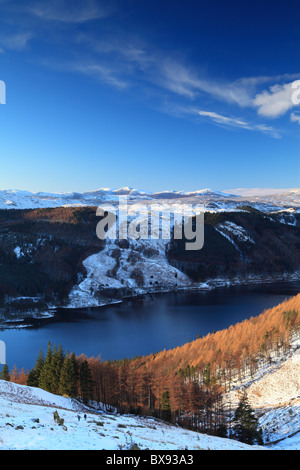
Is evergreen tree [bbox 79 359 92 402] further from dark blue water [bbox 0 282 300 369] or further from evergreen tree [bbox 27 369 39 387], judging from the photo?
dark blue water [bbox 0 282 300 369]

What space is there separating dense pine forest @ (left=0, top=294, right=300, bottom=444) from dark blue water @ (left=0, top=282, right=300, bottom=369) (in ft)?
70.9

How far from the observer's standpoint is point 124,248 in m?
195

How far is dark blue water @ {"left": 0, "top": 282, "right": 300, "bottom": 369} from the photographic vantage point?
7056 centimetres

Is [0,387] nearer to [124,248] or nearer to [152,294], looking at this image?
[152,294]

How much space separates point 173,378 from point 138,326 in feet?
181

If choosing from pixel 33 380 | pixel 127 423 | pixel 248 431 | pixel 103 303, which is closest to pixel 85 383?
pixel 33 380

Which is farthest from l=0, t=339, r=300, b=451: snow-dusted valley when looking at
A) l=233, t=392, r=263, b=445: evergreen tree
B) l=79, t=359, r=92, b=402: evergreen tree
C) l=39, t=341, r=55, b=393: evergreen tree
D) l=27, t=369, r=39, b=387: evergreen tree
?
l=27, t=369, r=39, b=387: evergreen tree

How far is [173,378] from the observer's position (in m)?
37.3

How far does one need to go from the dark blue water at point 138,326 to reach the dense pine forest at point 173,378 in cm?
2161

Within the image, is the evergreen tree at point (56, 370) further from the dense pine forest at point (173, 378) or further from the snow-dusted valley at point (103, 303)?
the snow-dusted valley at point (103, 303)

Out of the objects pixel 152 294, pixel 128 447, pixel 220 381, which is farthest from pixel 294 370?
pixel 152 294
